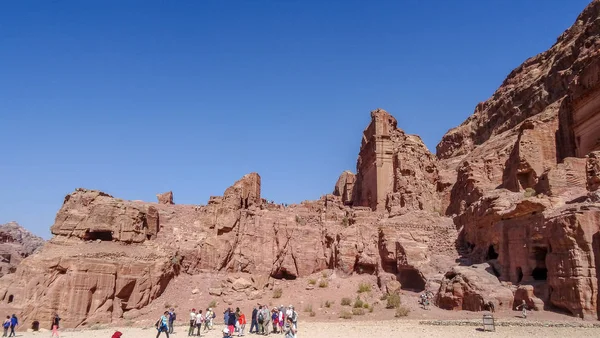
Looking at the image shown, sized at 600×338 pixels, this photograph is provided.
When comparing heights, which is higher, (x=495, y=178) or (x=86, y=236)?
(x=495, y=178)

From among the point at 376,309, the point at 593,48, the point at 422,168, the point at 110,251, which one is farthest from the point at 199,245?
the point at 593,48

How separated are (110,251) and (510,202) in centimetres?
2104

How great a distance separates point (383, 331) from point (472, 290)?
5163 mm

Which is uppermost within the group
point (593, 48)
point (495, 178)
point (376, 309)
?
point (593, 48)

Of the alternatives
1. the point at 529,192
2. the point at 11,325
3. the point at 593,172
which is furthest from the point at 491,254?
the point at 11,325

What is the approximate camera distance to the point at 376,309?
2391 cm

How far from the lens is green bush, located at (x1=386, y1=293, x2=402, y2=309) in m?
23.4

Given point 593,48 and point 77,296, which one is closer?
point 77,296

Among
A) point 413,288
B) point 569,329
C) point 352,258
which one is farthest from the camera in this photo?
point 352,258

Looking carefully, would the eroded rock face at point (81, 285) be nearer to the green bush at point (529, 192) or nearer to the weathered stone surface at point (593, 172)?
the green bush at point (529, 192)

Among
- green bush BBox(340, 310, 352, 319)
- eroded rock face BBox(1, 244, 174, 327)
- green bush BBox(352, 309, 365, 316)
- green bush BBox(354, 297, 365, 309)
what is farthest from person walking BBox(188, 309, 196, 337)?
green bush BBox(354, 297, 365, 309)

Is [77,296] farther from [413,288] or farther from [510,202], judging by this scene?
[510,202]

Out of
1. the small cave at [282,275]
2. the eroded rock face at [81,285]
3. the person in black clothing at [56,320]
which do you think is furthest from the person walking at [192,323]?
the small cave at [282,275]

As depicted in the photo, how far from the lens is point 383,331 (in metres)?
18.1
